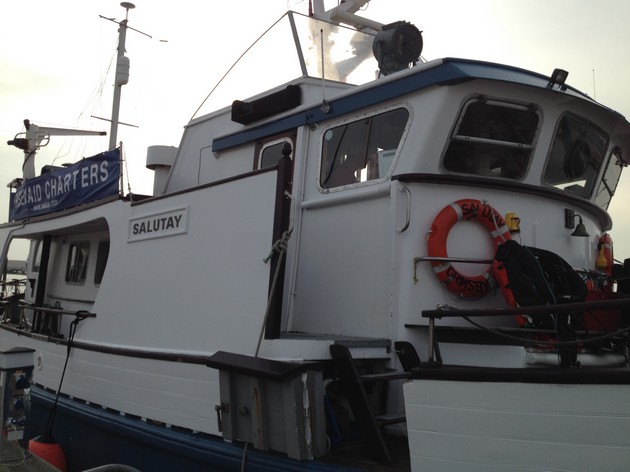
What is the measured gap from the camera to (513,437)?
3311 millimetres

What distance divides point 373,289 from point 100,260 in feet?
14.6

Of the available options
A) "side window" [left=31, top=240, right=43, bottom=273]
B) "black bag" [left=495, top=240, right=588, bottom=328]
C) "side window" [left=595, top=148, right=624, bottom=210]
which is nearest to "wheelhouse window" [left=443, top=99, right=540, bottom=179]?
"black bag" [left=495, top=240, right=588, bottom=328]

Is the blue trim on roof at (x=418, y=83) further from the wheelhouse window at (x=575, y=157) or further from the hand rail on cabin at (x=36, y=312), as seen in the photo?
the hand rail on cabin at (x=36, y=312)

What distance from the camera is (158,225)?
233 inches

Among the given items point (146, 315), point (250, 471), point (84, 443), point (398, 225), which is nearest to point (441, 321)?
point (398, 225)

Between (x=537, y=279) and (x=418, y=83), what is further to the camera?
(x=418, y=83)

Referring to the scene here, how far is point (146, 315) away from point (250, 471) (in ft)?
6.52

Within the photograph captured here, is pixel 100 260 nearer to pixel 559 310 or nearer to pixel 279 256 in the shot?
pixel 279 256

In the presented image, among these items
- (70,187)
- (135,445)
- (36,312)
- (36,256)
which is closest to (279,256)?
(135,445)

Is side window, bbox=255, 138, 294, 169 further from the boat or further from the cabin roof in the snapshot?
the cabin roof

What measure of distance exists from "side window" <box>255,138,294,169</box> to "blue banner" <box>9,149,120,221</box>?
1726 mm

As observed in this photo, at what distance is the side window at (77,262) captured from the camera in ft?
27.9

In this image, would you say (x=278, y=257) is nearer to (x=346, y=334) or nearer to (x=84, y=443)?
(x=346, y=334)

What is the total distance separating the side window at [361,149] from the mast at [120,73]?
6.84 m
